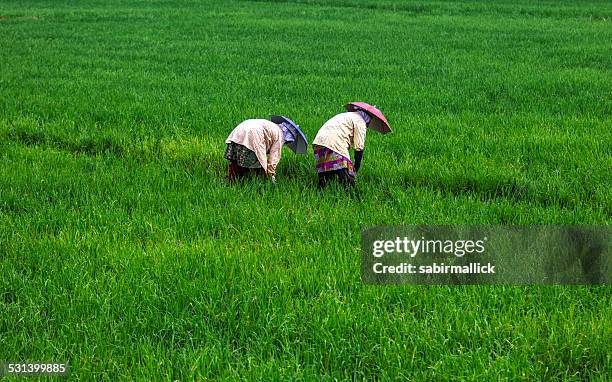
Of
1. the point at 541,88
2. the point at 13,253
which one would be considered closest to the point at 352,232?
the point at 13,253

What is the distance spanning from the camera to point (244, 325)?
9.36 ft

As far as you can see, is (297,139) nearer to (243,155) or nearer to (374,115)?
(243,155)

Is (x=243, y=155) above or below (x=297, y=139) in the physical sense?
below

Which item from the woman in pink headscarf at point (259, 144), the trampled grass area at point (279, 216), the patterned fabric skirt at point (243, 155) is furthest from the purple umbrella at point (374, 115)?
the patterned fabric skirt at point (243, 155)

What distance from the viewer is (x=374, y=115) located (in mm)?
4855

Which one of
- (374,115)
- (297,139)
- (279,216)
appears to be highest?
(374,115)

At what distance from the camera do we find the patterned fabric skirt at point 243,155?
4852mm

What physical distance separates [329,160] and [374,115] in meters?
0.55

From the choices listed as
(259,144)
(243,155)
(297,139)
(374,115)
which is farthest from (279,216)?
(374,115)

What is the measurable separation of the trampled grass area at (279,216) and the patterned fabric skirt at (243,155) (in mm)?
183

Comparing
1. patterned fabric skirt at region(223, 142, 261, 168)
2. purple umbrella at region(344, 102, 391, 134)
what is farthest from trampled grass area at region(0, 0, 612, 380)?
purple umbrella at region(344, 102, 391, 134)

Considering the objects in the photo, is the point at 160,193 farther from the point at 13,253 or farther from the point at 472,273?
the point at 472,273

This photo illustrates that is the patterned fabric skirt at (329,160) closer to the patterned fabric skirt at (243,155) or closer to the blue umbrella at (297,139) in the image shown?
the blue umbrella at (297,139)

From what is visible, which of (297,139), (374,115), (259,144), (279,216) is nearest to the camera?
(279,216)
